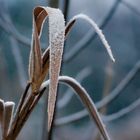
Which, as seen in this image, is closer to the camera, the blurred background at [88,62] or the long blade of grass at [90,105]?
the long blade of grass at [90,105]

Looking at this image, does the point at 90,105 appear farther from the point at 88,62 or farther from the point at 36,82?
the point at 88,62

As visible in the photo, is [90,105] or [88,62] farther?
[88,62]

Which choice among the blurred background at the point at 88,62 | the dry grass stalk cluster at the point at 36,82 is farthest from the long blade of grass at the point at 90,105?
the blurred background at the point at 88,62

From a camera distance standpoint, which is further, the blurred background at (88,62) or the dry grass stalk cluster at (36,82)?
the blurred background at (88,62)

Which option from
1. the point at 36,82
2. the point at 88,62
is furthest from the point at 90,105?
the point at 88,62

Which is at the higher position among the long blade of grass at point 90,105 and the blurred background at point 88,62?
the long blade of grass at point 90,105

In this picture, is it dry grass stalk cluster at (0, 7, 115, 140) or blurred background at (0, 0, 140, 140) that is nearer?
dry grass stalk cluster at (0, 7, 115, 140)

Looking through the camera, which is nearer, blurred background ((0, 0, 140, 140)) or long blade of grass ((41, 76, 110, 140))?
long blade of grass ((41, 76, 110, 140))

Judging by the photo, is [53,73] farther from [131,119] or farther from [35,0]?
[131,119]

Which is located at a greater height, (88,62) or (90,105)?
(90,105)

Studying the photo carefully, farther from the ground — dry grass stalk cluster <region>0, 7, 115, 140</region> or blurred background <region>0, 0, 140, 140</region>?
dry grass stalk cluster <region>0, 7, 115, 140</region>

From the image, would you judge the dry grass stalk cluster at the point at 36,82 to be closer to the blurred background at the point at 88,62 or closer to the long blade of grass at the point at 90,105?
the long blade of grass at the point at 90,105

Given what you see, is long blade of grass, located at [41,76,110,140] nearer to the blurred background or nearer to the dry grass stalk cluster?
the dry grass stalk cluster

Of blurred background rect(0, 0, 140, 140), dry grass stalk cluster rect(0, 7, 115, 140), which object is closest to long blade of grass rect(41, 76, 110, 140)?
dry grass stalk cluster rect(0, 7, 115, 140)
